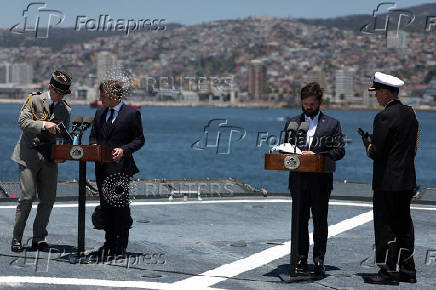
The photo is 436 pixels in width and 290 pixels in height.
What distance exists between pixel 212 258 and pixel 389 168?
7.35 ft

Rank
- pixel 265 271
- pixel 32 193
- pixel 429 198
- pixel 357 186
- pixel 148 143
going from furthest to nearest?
pixel 148 143 < pixel 357 186 < pixel 429 198 < pixel 32 193 < pixel 265 271

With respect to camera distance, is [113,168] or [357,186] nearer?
[113,168]

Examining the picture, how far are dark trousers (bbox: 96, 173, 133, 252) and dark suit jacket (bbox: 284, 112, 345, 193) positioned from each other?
1.83 metres

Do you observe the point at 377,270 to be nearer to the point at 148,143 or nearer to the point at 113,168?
the point at 113,168

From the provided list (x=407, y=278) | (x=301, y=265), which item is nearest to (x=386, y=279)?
(x=407, y=278)

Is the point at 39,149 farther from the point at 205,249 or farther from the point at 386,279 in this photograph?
the point at 386,279

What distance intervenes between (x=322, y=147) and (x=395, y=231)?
1.05 meters

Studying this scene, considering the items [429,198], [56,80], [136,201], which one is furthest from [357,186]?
[56,80]

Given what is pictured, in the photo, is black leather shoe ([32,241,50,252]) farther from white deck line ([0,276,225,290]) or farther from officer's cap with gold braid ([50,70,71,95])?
officer's cap with gold braid ([50,70,71,95])

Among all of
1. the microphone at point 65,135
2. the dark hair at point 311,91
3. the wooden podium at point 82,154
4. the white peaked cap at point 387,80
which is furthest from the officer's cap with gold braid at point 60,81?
the white peaked cap at point 387,80

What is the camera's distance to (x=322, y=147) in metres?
7.83

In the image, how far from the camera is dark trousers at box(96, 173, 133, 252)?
8.45 meters

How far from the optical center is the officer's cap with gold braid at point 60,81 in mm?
8445

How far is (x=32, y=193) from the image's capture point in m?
8.67
